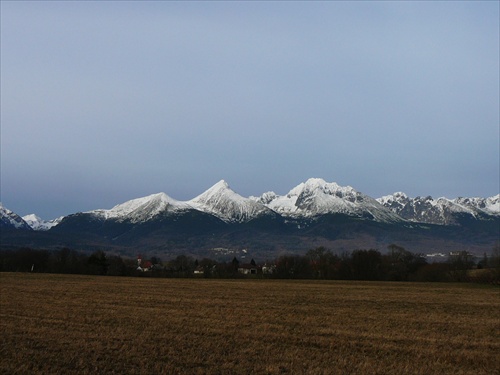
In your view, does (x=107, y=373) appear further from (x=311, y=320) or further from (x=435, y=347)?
(x=311, y=320)

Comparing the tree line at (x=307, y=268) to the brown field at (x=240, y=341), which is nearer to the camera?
the brown field at (x=240, y=341)

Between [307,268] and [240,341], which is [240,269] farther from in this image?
[240,341]

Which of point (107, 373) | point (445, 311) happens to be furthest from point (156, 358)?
point (445, 311)

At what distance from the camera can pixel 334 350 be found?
58.5ft

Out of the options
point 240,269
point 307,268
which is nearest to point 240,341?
point 307,268

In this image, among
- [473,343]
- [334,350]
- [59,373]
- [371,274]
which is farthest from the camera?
[371,274]

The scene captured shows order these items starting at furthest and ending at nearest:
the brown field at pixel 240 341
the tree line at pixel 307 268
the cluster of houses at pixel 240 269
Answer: the cluster of houses at pixel 240 269, the tree line at pixel 307 268, the brown field at pixel 240 341

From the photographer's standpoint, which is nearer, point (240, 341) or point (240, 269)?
point (240, 341)

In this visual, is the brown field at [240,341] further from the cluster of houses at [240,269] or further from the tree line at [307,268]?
the cluster of houses at [240,269]

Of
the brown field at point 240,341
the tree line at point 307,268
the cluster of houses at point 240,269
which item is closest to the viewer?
the brown field at point 240,341

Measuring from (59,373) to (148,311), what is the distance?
15527 millimetres

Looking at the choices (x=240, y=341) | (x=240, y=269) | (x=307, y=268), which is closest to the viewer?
(x=240, y=341)

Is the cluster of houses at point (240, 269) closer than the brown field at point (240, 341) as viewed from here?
No

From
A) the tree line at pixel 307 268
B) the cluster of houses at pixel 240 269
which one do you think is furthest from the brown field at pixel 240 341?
the cluster of houses at pixel 240 269
